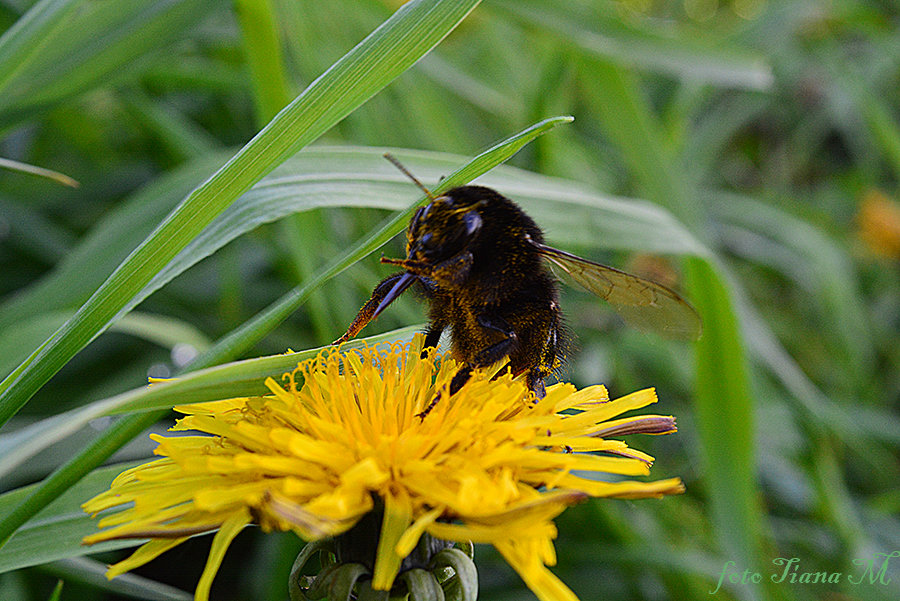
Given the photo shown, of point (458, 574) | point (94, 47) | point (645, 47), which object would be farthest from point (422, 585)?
point (645, 47)

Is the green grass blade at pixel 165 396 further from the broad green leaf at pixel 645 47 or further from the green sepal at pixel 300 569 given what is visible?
the broad green leaf at pixel 645 47

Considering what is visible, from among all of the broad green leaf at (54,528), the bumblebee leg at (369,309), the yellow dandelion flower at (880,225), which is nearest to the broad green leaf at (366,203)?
the bumblebee leg at (369,309)

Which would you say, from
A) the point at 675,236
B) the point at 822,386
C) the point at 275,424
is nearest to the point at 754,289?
the point at 822,386

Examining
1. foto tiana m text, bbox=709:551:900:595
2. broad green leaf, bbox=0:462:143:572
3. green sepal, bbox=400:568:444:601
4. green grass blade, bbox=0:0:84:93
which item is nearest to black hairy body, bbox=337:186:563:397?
green sepal, bbox=400:568:444:601

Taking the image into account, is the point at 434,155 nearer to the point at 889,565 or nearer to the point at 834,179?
the point at 889,565

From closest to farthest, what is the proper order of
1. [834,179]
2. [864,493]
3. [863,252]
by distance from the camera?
[864,493]
[863,252]
[834,179]

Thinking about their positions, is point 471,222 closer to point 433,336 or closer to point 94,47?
point 433,336
